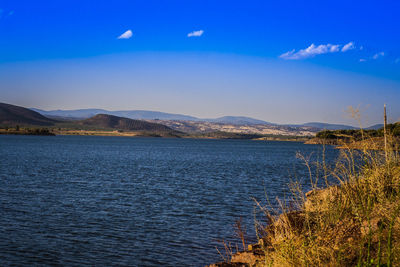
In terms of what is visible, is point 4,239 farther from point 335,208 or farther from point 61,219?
point 335,208

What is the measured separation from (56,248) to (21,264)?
147cm

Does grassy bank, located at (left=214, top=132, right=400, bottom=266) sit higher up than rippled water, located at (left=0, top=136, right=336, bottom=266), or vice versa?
grassy bank, located at (left=214, top=132, right=400, bottom=266)

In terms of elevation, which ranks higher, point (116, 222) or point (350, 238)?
point (350, 238)

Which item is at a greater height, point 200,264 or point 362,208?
Answer: point 362,208

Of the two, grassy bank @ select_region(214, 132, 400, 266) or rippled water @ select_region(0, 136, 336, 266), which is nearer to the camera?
grassy bank @ select_region(214, 132, 400, 266)

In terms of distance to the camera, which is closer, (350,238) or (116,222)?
(350,238)

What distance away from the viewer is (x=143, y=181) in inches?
1187

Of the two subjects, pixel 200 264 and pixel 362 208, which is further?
pixel 200 264

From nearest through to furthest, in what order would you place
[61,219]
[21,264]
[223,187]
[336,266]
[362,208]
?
[336,266] < [362,208] < [21,264] < [61,219] < [223,187]

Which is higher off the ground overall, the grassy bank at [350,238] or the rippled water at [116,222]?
the grassy bank at [350,238]

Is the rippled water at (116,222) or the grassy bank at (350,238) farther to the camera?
the rippled water at (116,222)

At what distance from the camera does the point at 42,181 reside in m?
27.5

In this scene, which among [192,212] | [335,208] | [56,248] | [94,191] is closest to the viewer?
[335,208]

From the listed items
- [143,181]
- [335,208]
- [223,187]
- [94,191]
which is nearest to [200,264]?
[335,208]
